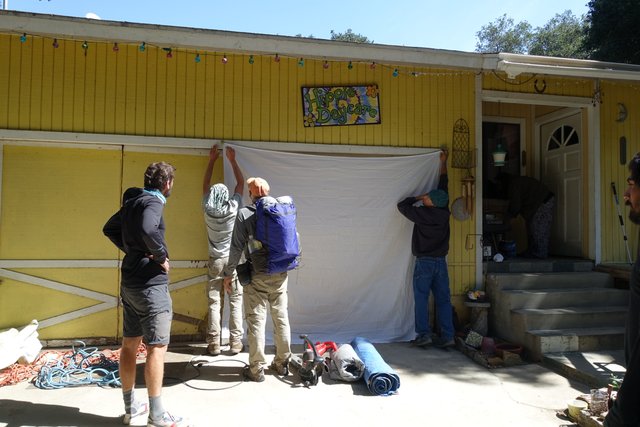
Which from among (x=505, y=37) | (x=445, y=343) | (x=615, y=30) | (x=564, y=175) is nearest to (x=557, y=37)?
(x=505, y=37)

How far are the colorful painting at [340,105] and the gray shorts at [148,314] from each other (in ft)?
10.0

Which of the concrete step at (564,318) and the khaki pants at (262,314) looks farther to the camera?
the concrete step at (564,318)

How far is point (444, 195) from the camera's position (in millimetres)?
5367

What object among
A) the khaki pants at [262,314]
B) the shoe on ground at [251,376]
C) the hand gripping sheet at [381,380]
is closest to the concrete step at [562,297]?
the hand gripping sheet at [381,380]

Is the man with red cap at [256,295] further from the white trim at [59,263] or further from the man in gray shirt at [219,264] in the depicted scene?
the white trim at [59,263]

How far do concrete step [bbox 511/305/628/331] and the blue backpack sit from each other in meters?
2.85

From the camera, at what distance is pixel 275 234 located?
3.97 m

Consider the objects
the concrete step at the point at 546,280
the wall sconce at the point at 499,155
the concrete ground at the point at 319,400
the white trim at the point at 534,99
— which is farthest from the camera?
the wall sconce at the point at 499,155

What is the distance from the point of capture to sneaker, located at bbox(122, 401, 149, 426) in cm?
317

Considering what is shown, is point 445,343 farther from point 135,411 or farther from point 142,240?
point 142,240

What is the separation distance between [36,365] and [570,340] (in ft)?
17.9

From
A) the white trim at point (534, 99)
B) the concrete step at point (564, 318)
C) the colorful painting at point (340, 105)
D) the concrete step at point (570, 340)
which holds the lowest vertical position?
the concrete step at point (570, 340)

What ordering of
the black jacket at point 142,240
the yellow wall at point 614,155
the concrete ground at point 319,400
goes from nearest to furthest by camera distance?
the black jacket at point 142,240 < the concrete ground at point 319,400 < the yellow wall at point 614,155

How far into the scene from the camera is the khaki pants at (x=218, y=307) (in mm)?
4711
